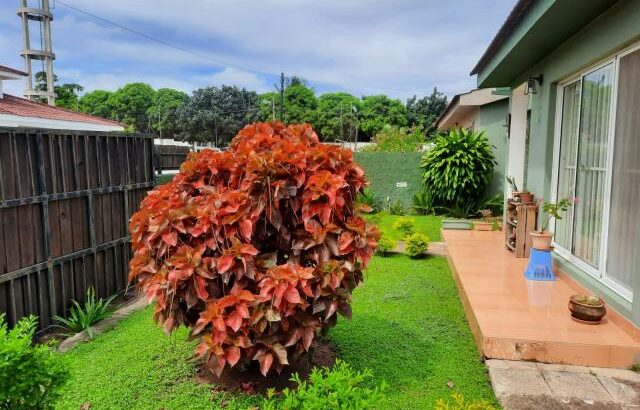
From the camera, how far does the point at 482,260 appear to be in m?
5.73

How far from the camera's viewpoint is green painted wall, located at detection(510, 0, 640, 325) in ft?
11.4

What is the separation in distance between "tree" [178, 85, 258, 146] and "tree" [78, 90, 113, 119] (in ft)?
53.2

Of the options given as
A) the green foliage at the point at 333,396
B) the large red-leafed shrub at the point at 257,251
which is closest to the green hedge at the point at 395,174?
the large red-leafed shrub at the point at 257,251

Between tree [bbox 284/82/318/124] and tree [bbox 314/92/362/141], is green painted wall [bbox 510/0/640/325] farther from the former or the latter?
tree [bbox 284/82/318/124]

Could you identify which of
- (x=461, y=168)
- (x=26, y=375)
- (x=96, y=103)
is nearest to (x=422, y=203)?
(x=461, y=168)

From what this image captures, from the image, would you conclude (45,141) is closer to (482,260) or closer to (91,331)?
(91,331)

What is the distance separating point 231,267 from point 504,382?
1.92 metres

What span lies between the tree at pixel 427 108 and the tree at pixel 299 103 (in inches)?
455

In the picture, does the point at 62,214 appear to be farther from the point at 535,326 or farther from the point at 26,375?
the point at 535,326

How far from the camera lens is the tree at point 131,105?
201ft

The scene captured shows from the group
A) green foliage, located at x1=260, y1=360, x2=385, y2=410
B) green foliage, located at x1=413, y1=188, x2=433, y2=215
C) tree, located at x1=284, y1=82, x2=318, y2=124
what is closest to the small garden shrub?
green foliage, located at x1=413, y1=188, x2=433, y2=215

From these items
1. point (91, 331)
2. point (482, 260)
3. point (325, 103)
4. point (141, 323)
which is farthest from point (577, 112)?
point (325, 103)

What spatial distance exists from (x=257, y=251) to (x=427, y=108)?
51088 millimetres

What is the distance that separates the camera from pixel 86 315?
4586 millimetres
